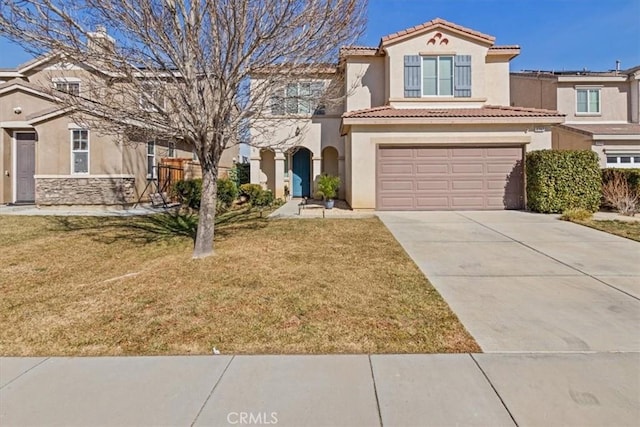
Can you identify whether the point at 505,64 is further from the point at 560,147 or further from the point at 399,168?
the point at 399,168

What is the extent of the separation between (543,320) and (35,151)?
18.2 metres

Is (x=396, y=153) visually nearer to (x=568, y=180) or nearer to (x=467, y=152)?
(x=467, y=152)

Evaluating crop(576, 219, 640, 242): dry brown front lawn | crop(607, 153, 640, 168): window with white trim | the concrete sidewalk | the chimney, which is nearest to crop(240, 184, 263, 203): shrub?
the chimney

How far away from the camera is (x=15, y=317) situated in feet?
14.4

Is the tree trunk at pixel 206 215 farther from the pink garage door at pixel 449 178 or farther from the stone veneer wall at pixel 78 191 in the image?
the stone veneer wall at pixel 78 191

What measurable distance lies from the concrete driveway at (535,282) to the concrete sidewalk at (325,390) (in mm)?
361

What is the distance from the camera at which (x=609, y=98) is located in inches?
815

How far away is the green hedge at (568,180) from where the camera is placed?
12070 mm

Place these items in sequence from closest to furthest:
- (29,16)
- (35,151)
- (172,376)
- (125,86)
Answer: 1. (172,376)
2. (29,16)
3. (125,86)
4. (35,151)

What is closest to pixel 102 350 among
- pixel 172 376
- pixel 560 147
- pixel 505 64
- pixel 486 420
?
pixel 172 376

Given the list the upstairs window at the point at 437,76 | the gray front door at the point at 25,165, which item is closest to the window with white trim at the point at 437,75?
the upstairs window at the point at 437,76

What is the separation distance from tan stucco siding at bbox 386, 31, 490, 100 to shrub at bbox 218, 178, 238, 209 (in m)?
7.79

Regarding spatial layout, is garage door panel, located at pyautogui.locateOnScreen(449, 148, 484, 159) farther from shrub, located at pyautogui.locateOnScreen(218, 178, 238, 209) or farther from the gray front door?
the gray front door

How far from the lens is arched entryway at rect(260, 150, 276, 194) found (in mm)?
19562
